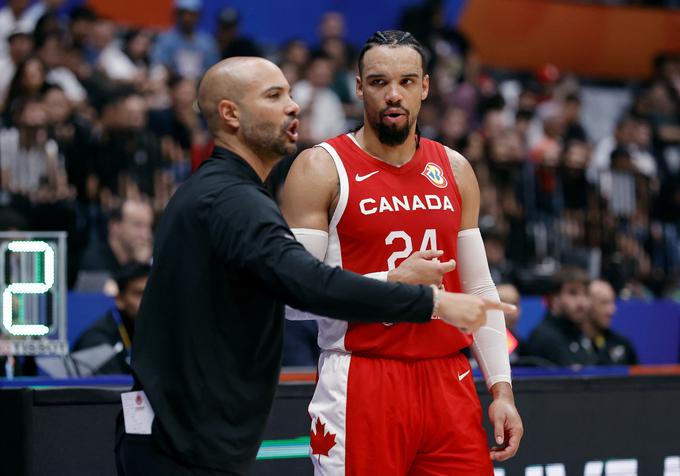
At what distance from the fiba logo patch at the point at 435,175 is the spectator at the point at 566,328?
351 centimetres

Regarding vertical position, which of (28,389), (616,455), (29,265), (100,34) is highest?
(100,34)

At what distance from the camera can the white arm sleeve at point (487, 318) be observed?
4.05 m

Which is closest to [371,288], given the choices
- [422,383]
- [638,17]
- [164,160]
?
[422,383]

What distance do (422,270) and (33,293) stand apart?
227 cm

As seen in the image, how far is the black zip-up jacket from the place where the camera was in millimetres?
2959

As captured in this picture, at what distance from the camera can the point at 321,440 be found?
3818 mm

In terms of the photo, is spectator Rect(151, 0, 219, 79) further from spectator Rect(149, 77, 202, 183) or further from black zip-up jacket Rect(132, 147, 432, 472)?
black zip-up jacket Rect(132, 147, 432, 472)

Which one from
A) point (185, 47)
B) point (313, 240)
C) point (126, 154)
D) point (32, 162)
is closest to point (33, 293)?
point (313, 240)

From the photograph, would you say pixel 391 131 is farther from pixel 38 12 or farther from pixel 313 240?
pixel 38 12

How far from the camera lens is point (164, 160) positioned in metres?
9.36

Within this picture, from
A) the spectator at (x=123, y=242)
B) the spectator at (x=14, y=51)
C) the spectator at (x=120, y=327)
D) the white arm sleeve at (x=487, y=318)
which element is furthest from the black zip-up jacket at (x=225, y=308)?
the spectator at (x=14, y=51)

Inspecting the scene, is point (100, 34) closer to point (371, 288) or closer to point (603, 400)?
point (603, 400)

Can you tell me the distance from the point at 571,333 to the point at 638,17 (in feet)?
31.3

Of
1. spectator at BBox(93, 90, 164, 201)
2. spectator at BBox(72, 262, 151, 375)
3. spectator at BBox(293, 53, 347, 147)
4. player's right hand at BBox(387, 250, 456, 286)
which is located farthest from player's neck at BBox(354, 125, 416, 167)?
spectator at BBox(293, 53, 347, 147)
